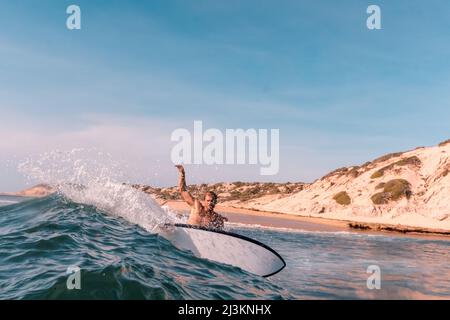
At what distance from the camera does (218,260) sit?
35.8 feet

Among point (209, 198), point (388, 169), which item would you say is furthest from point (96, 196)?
point (388, 169)

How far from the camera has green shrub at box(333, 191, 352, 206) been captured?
52.1 metres

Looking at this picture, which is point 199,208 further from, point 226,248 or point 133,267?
point 133,267

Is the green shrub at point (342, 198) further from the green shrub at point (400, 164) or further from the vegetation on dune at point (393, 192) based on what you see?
the green shrub at point (400, 164)

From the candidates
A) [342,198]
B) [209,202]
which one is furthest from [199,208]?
[342,198]

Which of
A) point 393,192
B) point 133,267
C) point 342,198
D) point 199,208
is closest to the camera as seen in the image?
point 133,267

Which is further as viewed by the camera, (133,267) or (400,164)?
(400,164)

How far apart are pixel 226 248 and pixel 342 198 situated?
4568cm

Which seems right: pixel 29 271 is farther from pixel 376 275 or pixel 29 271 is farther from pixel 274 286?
pixel 376 275

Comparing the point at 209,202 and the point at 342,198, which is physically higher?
the point at 209,202

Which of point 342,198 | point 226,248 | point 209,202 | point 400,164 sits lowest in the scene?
point 342,198

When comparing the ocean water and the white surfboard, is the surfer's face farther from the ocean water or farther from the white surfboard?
the ocean water

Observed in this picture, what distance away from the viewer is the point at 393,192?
48.7 meters

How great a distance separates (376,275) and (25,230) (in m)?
11.1
